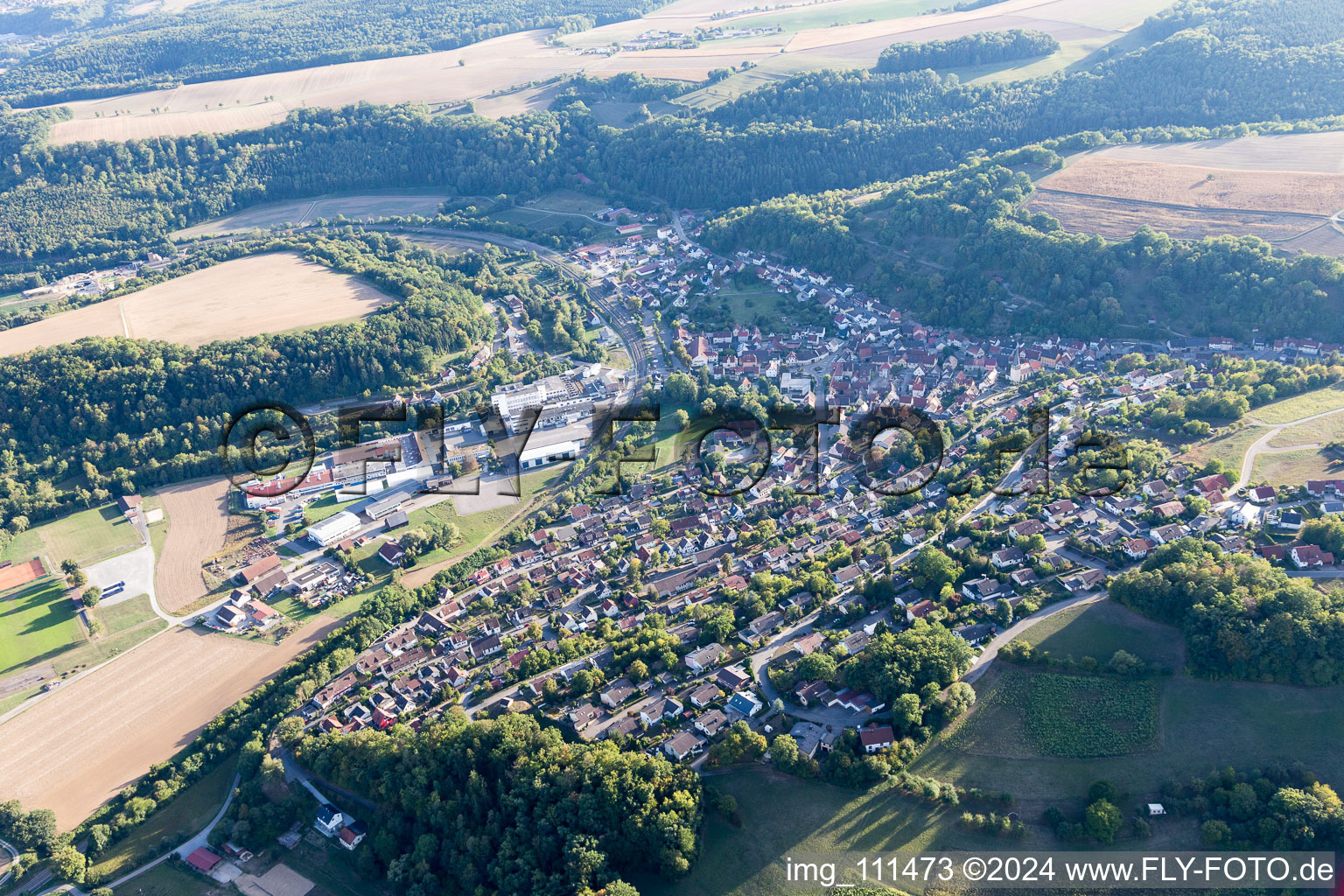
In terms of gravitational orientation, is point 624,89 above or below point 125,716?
above

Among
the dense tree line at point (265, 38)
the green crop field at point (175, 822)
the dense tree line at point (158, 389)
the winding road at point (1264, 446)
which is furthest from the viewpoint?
the dense tree line at point (265, 38)

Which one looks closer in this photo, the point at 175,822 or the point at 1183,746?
the point at 1183,746

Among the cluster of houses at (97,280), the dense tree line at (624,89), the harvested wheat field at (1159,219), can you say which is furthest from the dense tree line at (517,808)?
the dense tree line at (624,89)

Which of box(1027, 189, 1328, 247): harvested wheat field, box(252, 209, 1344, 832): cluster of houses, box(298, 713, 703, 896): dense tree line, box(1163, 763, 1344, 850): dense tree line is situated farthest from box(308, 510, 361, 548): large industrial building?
box(1027, 189, 1328, 247): harvested wheat field

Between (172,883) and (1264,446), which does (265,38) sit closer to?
(172,883)

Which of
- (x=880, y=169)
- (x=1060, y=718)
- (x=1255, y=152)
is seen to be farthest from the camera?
(x=880, y=169)

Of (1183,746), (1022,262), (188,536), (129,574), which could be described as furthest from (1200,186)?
(129,574)

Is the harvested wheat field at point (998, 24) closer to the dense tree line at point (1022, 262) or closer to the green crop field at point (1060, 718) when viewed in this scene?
the dense tree line at point (1022, 262)

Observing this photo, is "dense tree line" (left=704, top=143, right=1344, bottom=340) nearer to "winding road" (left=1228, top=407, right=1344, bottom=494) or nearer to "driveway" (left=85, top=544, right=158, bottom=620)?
"winding road" (left=1228, top=407, right=1344, bottom=494)
